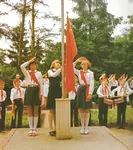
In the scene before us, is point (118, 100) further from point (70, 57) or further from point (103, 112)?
point (70, 57)

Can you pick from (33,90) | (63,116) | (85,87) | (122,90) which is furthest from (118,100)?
(33,90)

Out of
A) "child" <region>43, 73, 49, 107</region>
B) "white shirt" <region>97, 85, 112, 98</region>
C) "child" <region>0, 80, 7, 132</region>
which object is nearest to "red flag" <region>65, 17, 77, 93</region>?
"child" <region>43, 73, 49, 107</region>

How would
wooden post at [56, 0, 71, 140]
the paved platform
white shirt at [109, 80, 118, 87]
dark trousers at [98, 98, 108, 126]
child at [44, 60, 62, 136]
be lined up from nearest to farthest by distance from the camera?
the paved platform
wooden post at [56, 0, 71, 140]
child at [44, 60, 62, 136]
white shirt at [109, 80, 118, 87]
dark trousers at [98, 98, 108, 126]

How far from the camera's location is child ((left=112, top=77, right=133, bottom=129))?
220 cm

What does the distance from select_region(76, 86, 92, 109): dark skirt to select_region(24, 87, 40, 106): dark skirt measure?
25cm

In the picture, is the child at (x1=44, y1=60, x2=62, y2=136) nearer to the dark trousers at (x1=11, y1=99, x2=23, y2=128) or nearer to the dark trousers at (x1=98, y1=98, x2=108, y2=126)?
the dark trousers at (x1=11, y1=99, x2=23, y2=128)

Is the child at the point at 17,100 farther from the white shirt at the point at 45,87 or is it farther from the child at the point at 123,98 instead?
the child at the point at 123,98

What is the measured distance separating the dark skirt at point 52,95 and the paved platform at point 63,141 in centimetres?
18

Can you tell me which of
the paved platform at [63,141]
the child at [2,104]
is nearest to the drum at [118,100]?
the paved platform at [63,141]

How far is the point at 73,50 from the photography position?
2143 millimetres

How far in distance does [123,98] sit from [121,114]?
10 cm

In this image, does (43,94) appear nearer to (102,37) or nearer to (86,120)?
(86,120)

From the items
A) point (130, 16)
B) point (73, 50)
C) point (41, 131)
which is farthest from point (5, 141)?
point (130, 16)

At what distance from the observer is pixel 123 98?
7.36 ft
